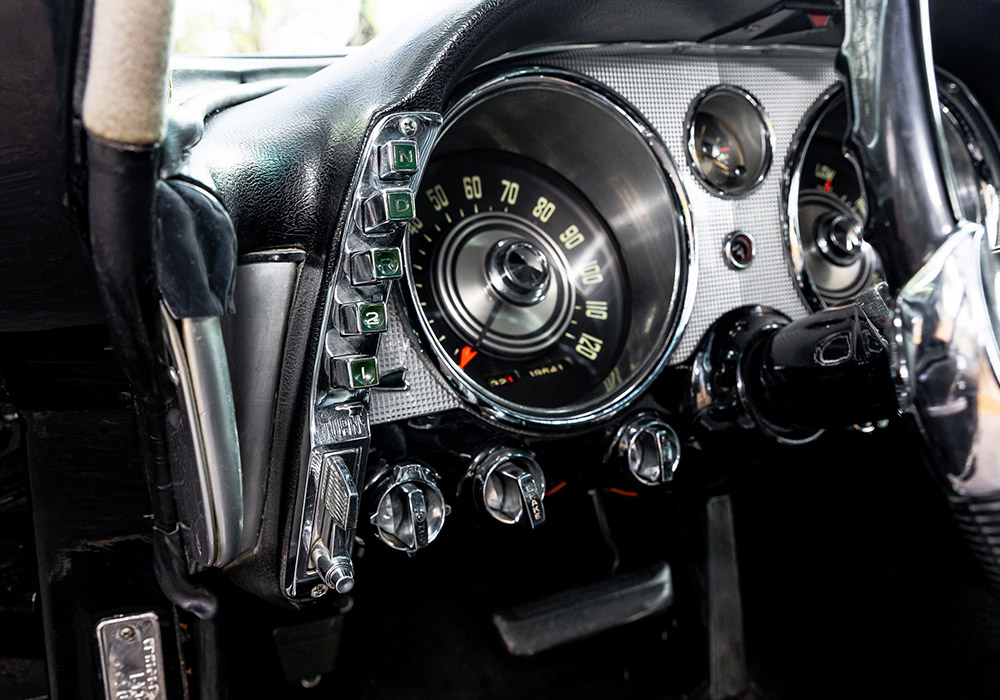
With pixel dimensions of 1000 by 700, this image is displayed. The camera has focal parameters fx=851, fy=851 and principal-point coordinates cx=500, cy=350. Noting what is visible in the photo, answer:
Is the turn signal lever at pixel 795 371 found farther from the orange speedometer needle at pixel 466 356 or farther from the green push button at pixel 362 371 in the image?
the green push button at pixel 362 371

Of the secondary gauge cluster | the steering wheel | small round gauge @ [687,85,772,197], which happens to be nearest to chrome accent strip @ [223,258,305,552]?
the steering wheel

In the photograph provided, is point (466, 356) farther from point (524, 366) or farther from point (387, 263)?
point (387, 263)

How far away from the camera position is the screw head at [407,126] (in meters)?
1.02

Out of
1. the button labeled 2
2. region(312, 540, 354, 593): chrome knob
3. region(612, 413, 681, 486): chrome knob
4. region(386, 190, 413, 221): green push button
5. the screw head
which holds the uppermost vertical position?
the screw head

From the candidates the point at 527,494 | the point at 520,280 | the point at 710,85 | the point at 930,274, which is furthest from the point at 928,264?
the point at 710,85

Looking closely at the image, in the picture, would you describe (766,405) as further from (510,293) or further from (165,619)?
(165,619)

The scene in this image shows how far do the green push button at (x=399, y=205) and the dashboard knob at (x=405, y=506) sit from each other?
339mm

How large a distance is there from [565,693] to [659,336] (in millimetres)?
834

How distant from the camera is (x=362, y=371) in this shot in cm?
101

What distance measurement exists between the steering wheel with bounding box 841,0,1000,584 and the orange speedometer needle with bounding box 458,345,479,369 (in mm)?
784

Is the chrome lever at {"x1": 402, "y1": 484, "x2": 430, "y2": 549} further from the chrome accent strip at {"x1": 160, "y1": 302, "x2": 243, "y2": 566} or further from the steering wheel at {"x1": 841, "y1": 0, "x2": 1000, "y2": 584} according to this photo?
the steering wheel at {"x1": 841, "y1": 0, "x2": 1000, "y2": 584}

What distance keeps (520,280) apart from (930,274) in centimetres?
78

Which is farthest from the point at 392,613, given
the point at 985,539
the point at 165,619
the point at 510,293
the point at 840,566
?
the point at 985,539

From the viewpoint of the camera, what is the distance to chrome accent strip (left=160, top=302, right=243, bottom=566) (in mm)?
829
